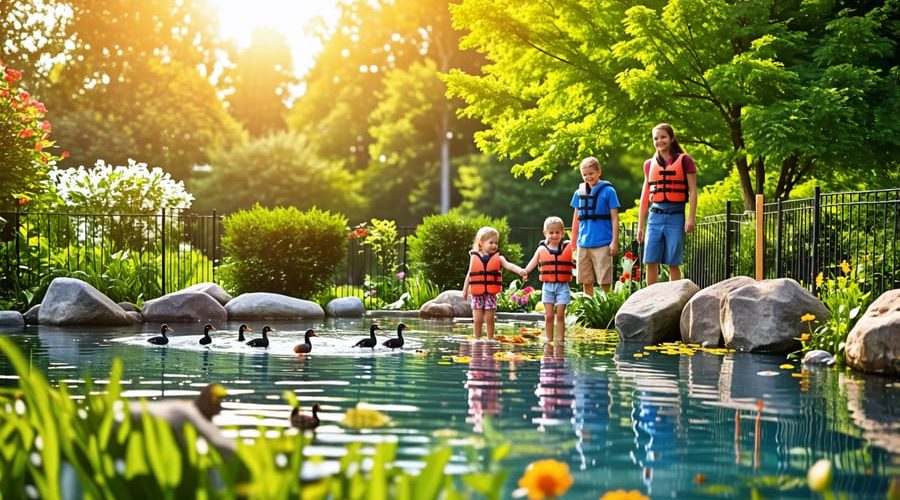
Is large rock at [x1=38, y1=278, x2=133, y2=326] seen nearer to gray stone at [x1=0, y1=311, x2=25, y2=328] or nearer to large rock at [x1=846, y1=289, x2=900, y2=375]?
gray stone at [x1=0, y1=311, x2=25, y2=328]

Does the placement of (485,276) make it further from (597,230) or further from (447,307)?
(447,307)

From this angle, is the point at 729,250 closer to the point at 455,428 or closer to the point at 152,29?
the point at 455,428

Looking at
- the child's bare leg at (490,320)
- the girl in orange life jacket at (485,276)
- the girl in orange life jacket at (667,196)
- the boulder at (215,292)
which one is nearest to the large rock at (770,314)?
the girl in orange life jacket at (667,196)

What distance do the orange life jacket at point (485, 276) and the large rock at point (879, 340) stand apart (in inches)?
182

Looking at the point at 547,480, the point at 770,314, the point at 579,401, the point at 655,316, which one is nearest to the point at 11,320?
the point at 655,316

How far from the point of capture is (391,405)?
7.48 m

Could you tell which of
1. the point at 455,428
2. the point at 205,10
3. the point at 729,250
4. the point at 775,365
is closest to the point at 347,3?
the point at 205,10

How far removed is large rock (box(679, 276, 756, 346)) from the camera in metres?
13.3

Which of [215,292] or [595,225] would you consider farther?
[215,292]

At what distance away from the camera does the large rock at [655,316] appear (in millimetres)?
14055

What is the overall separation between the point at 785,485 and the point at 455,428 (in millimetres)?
2103

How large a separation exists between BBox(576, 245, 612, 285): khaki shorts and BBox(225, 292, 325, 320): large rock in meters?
6.20

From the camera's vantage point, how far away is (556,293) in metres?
13.7

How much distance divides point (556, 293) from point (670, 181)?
201 centimetres
